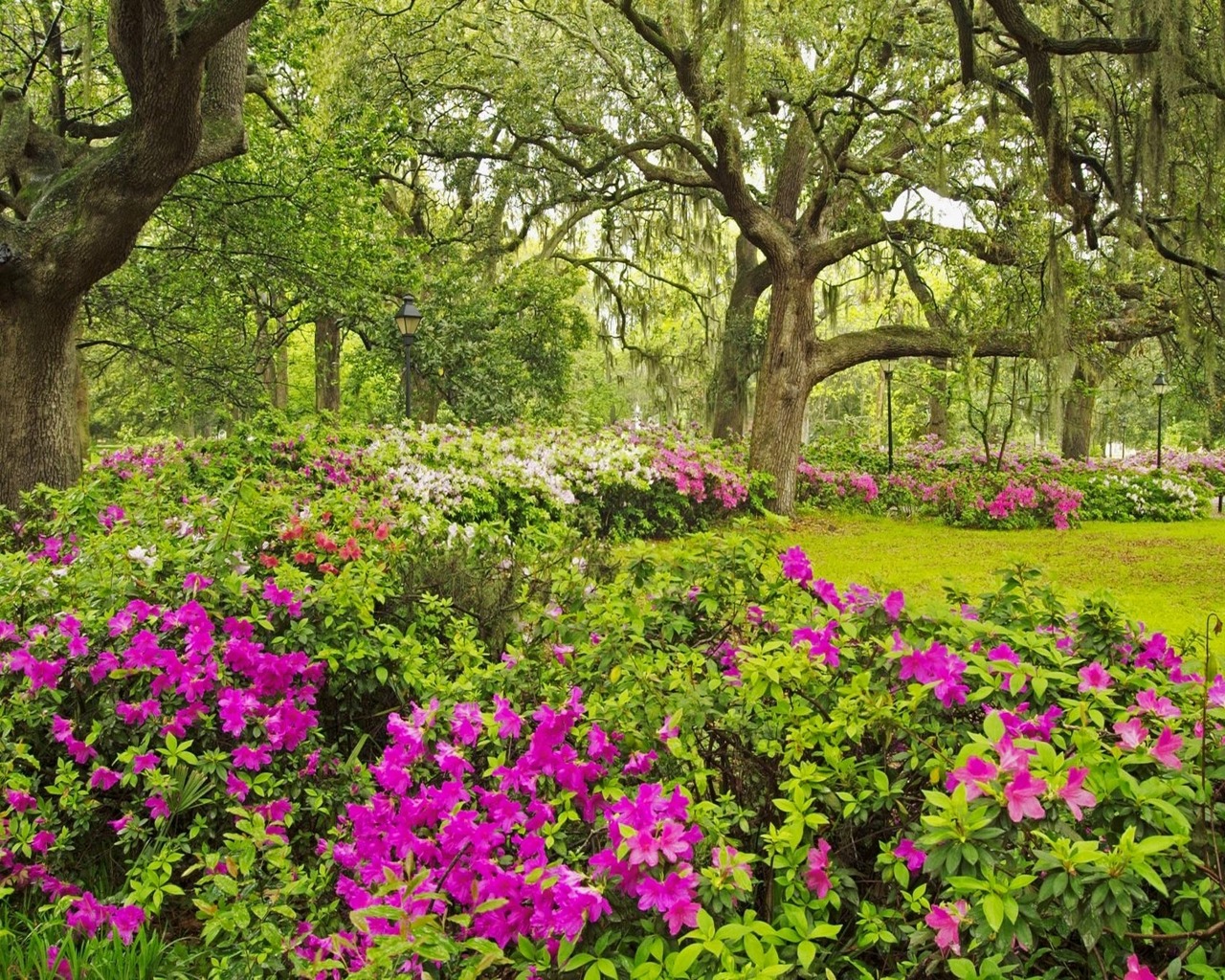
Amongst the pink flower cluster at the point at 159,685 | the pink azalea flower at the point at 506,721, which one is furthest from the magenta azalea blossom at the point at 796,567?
the pink flower cluster at the point at 159,685

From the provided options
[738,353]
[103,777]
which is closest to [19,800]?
[103,777]

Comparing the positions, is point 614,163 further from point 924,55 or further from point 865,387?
point 865,387

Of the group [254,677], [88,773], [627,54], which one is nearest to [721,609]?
[254,677]

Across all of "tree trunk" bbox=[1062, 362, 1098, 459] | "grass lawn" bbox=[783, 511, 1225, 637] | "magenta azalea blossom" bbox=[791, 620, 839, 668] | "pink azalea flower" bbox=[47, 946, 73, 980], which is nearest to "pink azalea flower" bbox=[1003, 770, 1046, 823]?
"magenta azalea blossom" bbox=[791, 620, 839, 668]

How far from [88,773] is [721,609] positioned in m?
2.09

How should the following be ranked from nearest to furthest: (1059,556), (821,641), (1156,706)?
(1156,706)
(821,641)
(1059,556)

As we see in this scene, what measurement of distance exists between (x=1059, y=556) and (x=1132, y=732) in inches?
398

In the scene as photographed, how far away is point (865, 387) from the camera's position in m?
41.4

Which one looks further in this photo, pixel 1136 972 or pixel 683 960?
pixel 683 960

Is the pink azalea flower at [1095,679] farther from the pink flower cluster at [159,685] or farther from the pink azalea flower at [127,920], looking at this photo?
the pink azalea flower at [127,920]

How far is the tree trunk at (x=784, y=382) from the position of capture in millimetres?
12266

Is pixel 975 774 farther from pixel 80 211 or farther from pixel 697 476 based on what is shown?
pixel 697 476

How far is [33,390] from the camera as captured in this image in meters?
6.93

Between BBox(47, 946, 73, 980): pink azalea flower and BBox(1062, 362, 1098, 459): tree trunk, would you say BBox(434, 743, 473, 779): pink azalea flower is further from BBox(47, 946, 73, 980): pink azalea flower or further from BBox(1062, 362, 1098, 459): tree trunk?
BBox(1062, 362, 1098, 459): tree trunk
